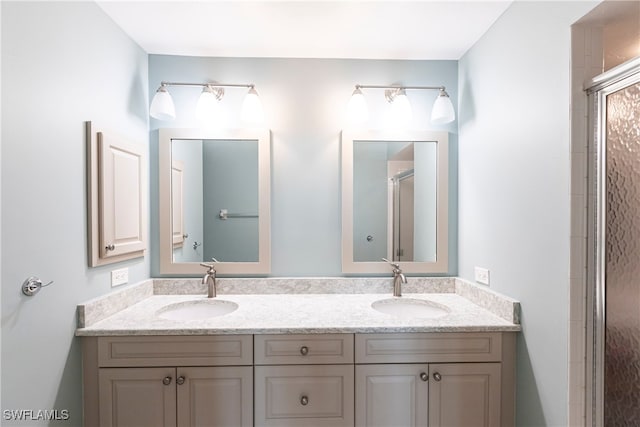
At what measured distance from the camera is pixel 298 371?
1431mm

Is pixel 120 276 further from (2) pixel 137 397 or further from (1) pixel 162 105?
(1) pixel 162 105

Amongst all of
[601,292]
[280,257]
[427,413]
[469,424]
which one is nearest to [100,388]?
[280,257]

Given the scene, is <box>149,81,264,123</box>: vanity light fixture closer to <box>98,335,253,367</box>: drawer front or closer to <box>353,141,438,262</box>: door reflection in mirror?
<box>353,141,438,262</box>: door reflection in mirror

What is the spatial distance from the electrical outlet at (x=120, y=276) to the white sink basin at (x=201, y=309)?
29 cm

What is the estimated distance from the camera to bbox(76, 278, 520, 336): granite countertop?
1.41 m

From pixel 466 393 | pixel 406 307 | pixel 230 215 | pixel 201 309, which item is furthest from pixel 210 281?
pixel 466 393

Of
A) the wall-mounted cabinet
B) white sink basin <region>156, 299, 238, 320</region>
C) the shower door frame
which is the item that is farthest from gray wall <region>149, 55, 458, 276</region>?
the shower door frame

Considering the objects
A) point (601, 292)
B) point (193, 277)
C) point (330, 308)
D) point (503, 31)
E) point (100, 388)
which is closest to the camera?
point (601, 292)

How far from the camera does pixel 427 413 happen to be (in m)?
1.45

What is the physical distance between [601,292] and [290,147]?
1.62 meters

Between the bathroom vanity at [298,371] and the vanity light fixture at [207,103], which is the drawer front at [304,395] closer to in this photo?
the bathroom vanity at [298,371]

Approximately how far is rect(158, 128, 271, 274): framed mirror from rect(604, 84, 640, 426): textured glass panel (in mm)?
1587

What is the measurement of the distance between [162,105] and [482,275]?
2.03m

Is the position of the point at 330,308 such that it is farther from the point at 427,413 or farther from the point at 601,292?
the point at 601,292
